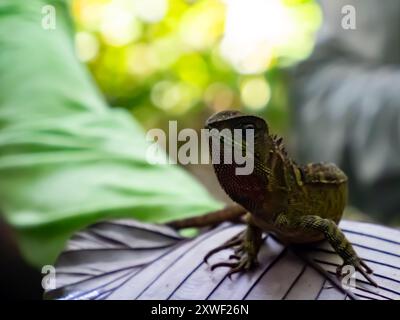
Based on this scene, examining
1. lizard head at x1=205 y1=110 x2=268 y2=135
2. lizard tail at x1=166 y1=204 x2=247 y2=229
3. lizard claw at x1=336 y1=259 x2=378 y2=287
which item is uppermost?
lizard head at x1=205 y1=110 x2=268 y2=135

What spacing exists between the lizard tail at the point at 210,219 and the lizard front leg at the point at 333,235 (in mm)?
134

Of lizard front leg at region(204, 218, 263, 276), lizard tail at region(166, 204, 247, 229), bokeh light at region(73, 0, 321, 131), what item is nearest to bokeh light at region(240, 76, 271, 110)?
bokeh light at region(73, 0, 321, 131)

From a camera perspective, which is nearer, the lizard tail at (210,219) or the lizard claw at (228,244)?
the lizard claw at (228,244)

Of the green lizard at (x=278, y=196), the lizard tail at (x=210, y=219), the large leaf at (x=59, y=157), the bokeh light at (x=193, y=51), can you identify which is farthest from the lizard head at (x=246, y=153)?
the bokeh light at (x=193, y=51)

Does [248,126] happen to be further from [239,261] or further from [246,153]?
[239,261]

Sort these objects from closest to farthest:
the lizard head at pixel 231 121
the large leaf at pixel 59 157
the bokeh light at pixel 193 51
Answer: the lizard head at pixel 231 121, the large leaf at pixel 59 157, the bokeh light at pixel 193 51

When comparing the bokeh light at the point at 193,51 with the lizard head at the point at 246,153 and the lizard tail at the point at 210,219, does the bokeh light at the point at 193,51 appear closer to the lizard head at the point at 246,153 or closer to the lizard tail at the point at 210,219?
the lizard tail at the point at 210,219

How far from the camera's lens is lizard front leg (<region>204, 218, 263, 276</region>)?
1.84 feet

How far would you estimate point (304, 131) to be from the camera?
131 centimetres

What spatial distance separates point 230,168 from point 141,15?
1.24 metres

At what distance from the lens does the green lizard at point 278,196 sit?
1.72 ft

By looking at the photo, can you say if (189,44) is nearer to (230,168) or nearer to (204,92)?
(204,92)

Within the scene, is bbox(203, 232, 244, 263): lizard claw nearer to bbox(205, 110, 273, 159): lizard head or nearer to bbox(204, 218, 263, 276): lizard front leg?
bbox(204, 218, 263, 276): lizard front leg

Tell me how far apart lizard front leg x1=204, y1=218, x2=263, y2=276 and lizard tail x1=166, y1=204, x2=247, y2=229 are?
0.23ft
